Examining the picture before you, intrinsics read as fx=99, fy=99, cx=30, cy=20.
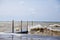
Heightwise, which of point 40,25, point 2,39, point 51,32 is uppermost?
point 40,25

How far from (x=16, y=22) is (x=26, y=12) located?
1.30 feet

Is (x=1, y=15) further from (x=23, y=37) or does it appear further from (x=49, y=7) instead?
(x=49, y=7)

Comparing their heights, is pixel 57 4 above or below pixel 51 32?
above

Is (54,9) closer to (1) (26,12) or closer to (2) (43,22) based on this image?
(2) (43,22)

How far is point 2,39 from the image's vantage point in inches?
112

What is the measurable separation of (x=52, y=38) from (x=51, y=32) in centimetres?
16

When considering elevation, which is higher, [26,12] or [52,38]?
[26,12]

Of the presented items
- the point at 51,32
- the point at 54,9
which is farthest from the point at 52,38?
the point at 54,9

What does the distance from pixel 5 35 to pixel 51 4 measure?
1.56 m

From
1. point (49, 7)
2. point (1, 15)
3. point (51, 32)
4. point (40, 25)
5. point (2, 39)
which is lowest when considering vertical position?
point (2, 39)

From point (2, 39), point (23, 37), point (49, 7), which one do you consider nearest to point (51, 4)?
point (49, 7)

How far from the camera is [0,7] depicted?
9.10 ft

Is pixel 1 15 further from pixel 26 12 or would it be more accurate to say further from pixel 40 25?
pixel 40 25

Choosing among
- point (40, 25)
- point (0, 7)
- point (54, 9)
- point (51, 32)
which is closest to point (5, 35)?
point (0, 7)
